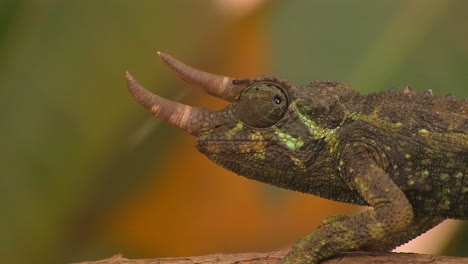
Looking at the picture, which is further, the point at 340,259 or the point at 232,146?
the point at 232,146

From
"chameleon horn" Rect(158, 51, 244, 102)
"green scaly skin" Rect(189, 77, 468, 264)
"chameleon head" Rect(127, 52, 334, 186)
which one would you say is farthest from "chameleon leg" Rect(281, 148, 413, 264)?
"chameleon horn" Rect(158, 51, 244, 102)

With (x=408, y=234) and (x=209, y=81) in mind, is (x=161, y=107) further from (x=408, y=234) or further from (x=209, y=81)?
(x=408, y=234)

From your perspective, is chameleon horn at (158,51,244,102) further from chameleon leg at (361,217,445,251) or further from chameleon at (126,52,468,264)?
chameleon leg at (361,217,445,251)

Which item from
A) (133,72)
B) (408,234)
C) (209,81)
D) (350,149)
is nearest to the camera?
(350,149)

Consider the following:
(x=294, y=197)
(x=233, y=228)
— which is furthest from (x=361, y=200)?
(x=233, y=228)

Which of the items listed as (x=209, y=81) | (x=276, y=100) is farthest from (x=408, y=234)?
(x=209, y=81)

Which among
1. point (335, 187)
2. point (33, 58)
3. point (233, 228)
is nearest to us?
point (335, 187)

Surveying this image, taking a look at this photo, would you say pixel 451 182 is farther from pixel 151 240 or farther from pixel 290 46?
pixel 151 240

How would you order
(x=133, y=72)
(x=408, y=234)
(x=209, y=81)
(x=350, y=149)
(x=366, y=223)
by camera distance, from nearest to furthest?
(x=366, y=223) → (x=350, y=149) → (x=209, y=81) → (x=408, y=234) → (x=133, y=72)
